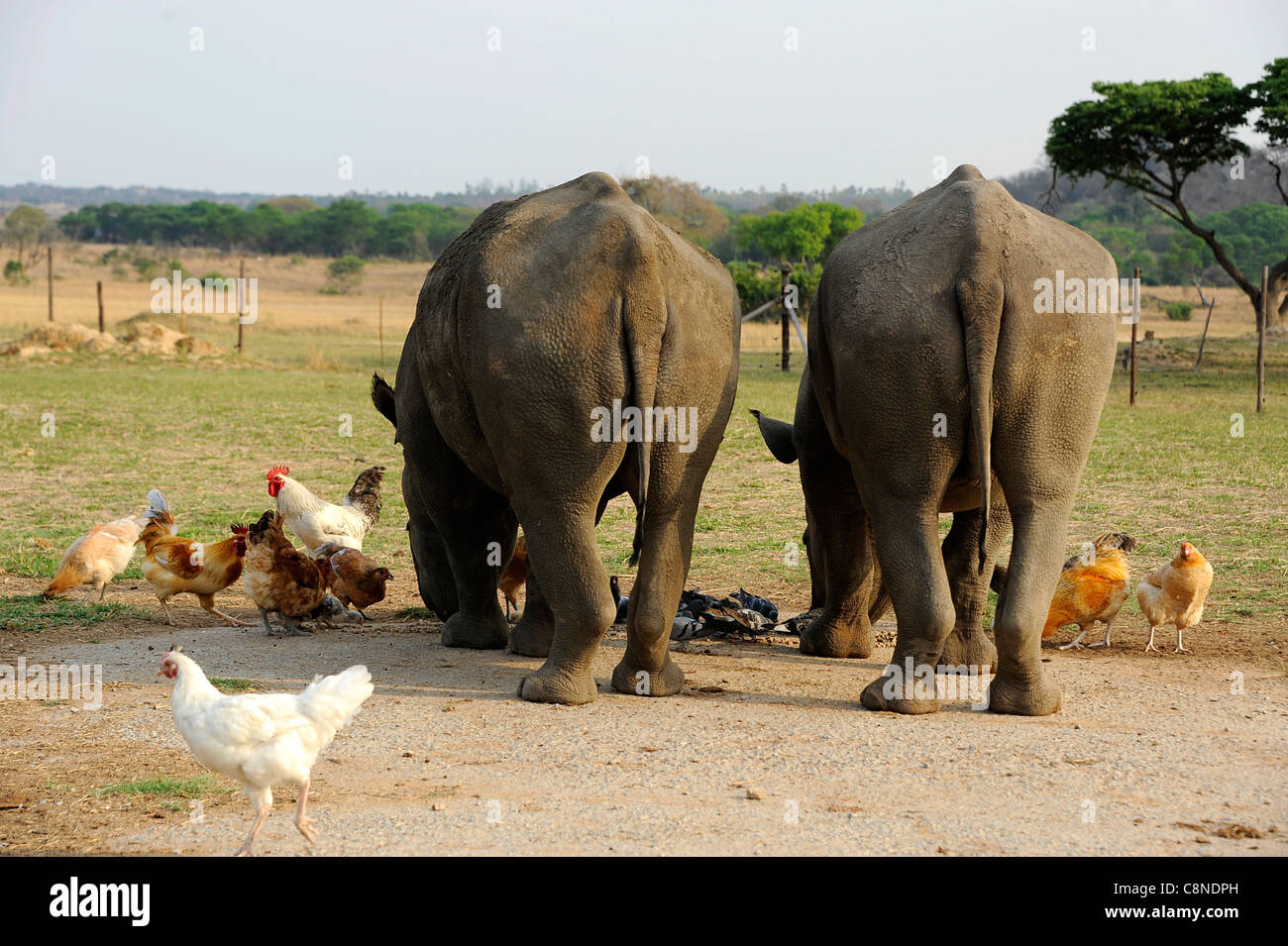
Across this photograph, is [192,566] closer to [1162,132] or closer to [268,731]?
[268,731]

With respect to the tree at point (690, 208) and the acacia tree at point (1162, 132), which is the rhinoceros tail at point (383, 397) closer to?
the acacia tree at point (1162, 132)

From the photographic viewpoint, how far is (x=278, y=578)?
27.1 ft

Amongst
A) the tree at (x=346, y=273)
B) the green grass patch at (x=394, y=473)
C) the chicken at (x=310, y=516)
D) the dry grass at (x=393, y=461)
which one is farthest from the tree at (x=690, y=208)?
the chicken at (x=310, y=516)

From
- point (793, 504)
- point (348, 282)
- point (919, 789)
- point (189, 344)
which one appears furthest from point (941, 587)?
point (348, 282)

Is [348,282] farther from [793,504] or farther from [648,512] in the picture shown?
[648,512]

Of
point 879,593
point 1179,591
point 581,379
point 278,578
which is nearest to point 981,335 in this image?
point 581,379

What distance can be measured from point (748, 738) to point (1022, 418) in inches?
74.9

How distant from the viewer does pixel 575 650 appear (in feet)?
21.4

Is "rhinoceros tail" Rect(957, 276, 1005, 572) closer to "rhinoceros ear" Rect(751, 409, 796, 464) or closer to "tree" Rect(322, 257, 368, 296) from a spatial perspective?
"rhinoceros ear" Rect(751, 409, 796, 464)

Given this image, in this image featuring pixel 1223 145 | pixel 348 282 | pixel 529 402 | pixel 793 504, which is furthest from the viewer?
pixel 348 282

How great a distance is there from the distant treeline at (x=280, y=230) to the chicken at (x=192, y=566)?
284ft

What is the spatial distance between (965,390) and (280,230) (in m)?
99.6

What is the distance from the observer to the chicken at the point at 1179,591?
795 cm

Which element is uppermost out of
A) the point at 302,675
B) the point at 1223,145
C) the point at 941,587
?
the point at 1223,145
